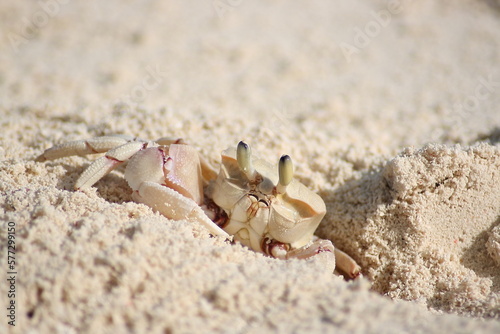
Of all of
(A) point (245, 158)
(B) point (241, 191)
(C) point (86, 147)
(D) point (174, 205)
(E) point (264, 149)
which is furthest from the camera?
(E) point (264, 149)

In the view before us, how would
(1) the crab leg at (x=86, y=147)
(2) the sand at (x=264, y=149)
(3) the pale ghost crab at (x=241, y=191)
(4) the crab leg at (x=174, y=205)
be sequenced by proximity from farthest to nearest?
(1) the crab leg at (x=86, y=147)
(3) the pale ghost crab at (x=241, y=191)
(4) the crab leg at (x=174, y=205)
(2) the sand at (x=264, y=149)

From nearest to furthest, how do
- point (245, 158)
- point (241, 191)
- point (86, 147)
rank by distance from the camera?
point (245, 158)
point (241, 191)
point (86, 147)

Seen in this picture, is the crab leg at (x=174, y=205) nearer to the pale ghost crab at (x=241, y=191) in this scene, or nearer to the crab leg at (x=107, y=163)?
the pale ghost crab at (x=241, y=191)

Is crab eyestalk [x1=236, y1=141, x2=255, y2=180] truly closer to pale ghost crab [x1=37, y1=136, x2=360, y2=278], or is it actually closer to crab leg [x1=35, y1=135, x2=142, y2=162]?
pale ghost crab [x1=37, y1=136, x2=360, y2=278]

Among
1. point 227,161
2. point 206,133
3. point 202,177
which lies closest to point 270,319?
point 227,161

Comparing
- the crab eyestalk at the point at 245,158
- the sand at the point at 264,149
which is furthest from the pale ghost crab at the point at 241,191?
the sand at the point at 264,149

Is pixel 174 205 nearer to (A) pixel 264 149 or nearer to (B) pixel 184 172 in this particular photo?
(B) pixel 184 172

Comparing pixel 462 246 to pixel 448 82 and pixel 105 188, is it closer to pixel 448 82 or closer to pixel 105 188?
pixel 105 188

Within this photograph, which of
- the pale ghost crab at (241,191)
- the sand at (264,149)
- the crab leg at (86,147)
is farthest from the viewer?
the crab leg at (86,147)

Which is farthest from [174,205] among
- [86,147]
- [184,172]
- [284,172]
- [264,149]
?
[264,149]
